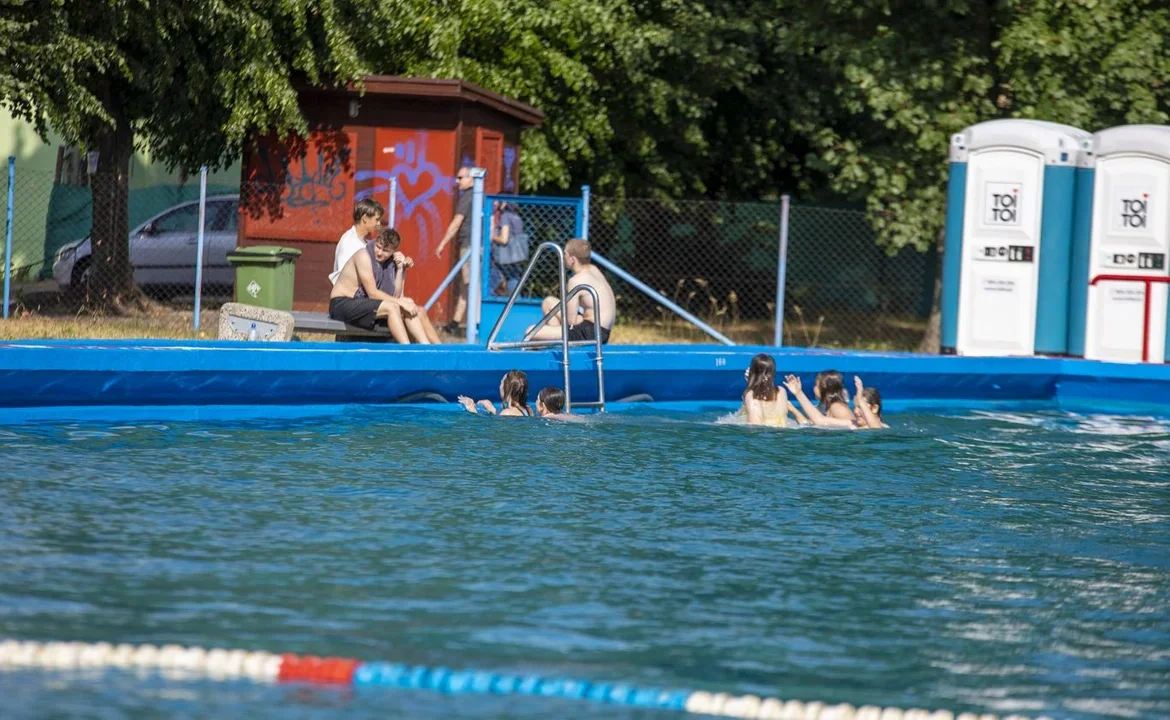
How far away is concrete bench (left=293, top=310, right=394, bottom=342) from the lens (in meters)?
14.3

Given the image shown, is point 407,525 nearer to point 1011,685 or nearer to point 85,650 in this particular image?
point 85,650

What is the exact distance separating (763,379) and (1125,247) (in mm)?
5566

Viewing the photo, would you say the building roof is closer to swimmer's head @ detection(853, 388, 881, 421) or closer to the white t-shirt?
the white t-shirt

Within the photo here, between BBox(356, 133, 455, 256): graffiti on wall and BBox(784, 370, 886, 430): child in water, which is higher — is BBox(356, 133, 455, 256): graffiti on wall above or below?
above

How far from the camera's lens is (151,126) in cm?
1842

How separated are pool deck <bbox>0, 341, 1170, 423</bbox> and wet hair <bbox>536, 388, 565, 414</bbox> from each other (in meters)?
0.98

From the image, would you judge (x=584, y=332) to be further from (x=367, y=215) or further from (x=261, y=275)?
(x=261, y=275)

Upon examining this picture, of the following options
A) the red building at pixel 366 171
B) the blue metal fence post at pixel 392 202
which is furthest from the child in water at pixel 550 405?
Answer: the red building at pixel 366 171

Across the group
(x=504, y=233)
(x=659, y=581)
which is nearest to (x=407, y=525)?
(x=659, y=581)

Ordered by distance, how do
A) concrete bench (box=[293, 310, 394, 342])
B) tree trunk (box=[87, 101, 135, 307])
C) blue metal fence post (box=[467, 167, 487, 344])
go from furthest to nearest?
1. tree trunk (box=[87, 101, 135, 307])
2. blue metal fence post (box=[467, 167, 487, 344])
3. concrete bench (box=[293, 310, 394, 342])

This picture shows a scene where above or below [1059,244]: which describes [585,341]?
below

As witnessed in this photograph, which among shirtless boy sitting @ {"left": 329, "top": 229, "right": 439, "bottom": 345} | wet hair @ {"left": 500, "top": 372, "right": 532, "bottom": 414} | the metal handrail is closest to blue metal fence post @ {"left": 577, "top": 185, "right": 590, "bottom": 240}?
shirtless boy sitting @ {"left": 329, "top": 229, "right": 439, "bottom": 345}

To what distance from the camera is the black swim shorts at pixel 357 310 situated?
1399 centimetres

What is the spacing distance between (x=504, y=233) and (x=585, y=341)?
11.6ft
